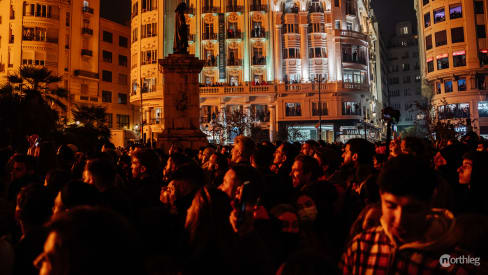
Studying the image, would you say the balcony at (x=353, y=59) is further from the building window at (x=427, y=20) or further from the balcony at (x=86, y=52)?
the balcony at (x=86, y=52)

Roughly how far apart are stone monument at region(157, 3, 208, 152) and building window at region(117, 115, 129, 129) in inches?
1810

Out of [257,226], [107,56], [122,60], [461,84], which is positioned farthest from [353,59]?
[257,226]

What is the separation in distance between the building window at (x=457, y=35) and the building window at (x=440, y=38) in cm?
101

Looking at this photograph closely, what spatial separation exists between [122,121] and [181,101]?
4653cm

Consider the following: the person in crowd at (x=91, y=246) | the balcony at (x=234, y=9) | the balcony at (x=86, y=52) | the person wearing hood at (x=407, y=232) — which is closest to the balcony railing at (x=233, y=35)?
the balcony at (x=234, y=9)

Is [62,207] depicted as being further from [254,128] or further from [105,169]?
[254,128]

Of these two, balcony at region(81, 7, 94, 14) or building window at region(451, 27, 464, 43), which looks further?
balcony at region(81, 7, 94, 14)

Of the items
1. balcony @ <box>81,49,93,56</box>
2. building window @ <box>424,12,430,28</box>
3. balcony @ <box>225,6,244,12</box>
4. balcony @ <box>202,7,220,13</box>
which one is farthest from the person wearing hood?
building window @ <box>424,12,430,28</box>

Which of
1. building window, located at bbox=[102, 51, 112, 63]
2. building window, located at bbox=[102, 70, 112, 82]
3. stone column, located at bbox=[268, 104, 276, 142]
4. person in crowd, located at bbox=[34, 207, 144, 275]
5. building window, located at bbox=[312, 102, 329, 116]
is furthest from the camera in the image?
building window, located at bbox=[102, 51, 112, 63]

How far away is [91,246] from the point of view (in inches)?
64.6

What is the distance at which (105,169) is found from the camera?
4.61m

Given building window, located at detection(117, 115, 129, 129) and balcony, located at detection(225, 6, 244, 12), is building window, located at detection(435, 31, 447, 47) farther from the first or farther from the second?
building window, located at detection(117, 115, 129, 129)

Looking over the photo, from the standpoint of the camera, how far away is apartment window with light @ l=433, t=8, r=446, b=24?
54531mm

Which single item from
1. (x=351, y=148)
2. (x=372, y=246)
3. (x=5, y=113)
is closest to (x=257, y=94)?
(x=5, y=113)
